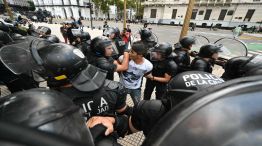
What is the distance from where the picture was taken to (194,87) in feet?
3.56

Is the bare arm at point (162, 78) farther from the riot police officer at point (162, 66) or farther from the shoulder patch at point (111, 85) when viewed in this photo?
the shoulder patch at point (111, 85)

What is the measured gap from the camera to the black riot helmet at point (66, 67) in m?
1.58

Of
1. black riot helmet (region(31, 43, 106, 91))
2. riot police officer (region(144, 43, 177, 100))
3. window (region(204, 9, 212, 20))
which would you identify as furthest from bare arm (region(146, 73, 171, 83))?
window (region(204, 9, 212, 20))

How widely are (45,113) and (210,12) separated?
148 feet

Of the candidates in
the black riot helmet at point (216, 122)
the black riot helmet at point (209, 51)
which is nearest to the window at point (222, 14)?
the black riot helmet at point (209, 51)

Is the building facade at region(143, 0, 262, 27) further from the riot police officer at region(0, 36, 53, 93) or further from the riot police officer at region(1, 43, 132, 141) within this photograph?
the riot police officer at region(0, 36, 53, 93)

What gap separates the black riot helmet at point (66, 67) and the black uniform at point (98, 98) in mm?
77

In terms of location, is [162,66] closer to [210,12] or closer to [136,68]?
[136,68]

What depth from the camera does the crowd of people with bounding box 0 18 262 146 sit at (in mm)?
499

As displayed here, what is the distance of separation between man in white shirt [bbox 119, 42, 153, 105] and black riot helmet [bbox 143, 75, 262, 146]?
2277 millimetres

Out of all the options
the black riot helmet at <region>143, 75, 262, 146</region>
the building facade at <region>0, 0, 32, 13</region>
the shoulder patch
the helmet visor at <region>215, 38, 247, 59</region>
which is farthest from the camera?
the building facade at <region>0, 0, 32, 13</region>

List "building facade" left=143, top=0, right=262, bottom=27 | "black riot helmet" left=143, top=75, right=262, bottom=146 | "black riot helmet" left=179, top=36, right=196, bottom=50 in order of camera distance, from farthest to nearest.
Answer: "building facade" left=143, top=0, right=262, bottom=27, "black riot helmet" left=179, top=36, right=196, bottom=50, "black riot helmet" left=143, top=75, right=262, bottom=146

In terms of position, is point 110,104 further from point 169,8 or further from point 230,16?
point 169,8

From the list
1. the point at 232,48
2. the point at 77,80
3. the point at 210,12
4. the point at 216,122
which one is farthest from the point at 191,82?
the point at 210,12
